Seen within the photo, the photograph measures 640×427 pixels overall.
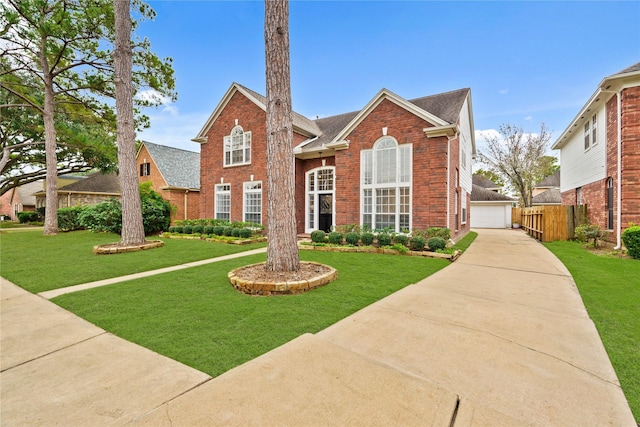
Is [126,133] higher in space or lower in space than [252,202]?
higher

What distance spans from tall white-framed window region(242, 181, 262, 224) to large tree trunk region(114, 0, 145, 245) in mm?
5173

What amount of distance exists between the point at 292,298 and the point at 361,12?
11.7 metres

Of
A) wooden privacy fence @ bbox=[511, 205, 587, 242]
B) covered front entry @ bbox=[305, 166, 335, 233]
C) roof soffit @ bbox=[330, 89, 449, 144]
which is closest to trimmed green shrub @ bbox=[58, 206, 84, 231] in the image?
covered front entry @ bbox=[305, 166, 335, 233]

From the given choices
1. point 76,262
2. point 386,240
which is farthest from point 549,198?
point 76,262

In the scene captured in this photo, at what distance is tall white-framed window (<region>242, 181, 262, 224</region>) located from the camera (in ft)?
45.9

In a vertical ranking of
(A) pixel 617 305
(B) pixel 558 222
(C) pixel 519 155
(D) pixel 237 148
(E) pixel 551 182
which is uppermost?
(C) pixel 519 155

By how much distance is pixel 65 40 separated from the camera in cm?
1327

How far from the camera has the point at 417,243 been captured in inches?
349

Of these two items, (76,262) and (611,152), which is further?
(611,152)

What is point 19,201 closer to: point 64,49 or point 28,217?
point 28,217

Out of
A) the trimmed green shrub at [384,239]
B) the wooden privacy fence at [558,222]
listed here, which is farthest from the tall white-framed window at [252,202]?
the wooden privacy fence at [558,222]

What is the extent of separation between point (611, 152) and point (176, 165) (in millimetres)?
24481

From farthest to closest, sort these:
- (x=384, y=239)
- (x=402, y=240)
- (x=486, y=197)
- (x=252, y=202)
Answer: (x=486, y=197) → (x=252, y=202) → (x=384, y=239) → (x=402, y=240)

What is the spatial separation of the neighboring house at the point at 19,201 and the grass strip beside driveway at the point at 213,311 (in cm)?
4956
